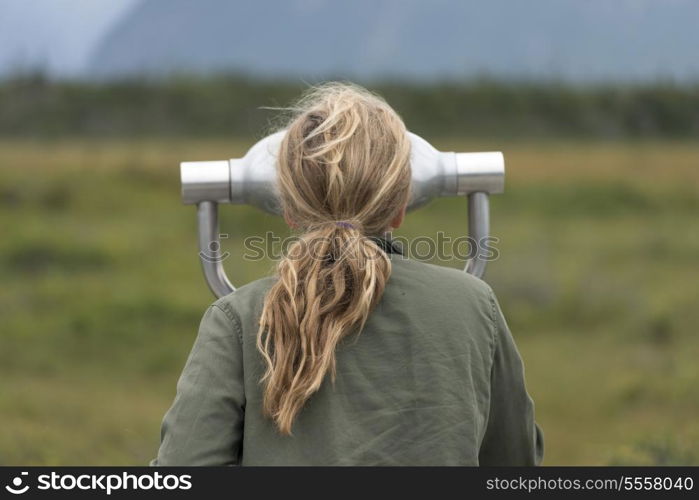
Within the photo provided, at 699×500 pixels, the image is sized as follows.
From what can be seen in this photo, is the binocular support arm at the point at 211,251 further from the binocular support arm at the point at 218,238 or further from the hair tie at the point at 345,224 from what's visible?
the hair tie at the point at 345,224

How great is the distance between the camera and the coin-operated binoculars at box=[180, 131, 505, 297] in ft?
5.22

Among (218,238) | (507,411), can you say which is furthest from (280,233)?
(507,411)

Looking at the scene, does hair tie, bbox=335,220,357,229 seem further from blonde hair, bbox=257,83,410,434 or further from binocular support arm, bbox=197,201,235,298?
binocular support arm, bbox=197,201,235,298

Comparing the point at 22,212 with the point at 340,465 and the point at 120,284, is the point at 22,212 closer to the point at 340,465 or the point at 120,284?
the point at 120,284

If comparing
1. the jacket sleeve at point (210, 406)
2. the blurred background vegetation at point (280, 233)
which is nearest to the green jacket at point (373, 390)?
the jacket sleeve at point (210, 406)

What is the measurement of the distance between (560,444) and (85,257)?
5.56 m

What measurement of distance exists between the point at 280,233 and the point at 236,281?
114 cm

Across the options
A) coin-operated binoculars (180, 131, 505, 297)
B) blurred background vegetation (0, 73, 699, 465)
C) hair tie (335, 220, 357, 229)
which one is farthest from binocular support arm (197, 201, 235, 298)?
hair tie (335, 220, 357, 229)

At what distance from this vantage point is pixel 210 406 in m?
1.38

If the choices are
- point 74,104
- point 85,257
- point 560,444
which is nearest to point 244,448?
point 560,444

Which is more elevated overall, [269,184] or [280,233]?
[280,233]

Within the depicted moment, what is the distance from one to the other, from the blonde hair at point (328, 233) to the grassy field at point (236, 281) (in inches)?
78.2

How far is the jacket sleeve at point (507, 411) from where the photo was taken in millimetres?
1470

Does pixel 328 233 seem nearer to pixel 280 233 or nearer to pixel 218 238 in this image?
pixel 218 238
